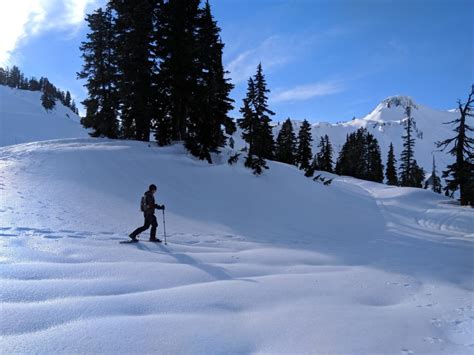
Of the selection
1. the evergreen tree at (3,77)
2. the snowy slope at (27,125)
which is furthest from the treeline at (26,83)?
the snowy slope at (27,125)

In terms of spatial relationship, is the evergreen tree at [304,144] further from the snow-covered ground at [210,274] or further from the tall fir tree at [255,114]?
the snow-covered ground at [210,274]

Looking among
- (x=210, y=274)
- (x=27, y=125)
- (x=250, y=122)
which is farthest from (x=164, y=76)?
(x=27, y=125)

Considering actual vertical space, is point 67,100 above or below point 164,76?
above

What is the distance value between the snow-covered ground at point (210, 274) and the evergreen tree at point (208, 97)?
4.42m

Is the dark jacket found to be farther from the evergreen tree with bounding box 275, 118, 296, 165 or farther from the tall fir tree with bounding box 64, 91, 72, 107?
the tall fir tree with bounding box 64, 91, 72, 107

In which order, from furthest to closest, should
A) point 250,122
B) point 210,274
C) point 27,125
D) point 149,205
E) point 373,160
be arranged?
point 27,125 → point 373,160 → point 250,122 → point 149,205 → point 210,274

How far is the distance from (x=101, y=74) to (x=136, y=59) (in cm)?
492

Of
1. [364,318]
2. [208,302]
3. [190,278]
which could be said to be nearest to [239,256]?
[190,278]

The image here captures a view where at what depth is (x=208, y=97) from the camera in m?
21.8

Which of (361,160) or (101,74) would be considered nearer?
(101,74)

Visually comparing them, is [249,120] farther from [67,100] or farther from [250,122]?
[67,100]

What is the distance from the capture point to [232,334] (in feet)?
14.3

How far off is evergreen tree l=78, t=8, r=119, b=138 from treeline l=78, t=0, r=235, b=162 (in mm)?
86

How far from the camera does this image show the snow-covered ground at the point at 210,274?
4254 mm
